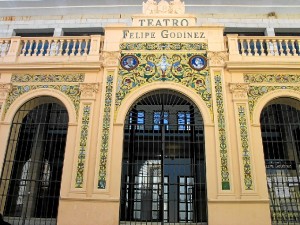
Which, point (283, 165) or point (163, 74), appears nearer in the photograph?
point (163, 74)

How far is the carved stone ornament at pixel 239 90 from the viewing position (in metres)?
8.96

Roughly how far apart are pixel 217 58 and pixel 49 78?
5093mm

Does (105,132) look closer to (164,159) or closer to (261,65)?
(164,159)

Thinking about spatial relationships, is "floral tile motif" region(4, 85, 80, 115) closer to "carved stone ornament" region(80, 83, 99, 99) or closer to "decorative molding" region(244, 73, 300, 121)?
"carved stone ornament" region(80, 83, 99, 99)

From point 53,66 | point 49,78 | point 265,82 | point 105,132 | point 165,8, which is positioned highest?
point 165,8

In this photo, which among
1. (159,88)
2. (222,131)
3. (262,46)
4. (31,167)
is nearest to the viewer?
(222,131)

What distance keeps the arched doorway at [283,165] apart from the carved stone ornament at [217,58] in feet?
6.24

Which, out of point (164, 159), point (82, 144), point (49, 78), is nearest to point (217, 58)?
point (164, 159)

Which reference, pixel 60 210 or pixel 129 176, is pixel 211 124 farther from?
pixel 60 210

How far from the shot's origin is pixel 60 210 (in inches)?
313

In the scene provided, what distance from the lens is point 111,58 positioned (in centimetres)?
957

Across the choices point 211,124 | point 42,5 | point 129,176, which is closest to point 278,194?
point 211,124

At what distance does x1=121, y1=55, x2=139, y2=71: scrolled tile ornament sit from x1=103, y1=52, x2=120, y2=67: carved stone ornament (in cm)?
19

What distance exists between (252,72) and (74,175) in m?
5.85
